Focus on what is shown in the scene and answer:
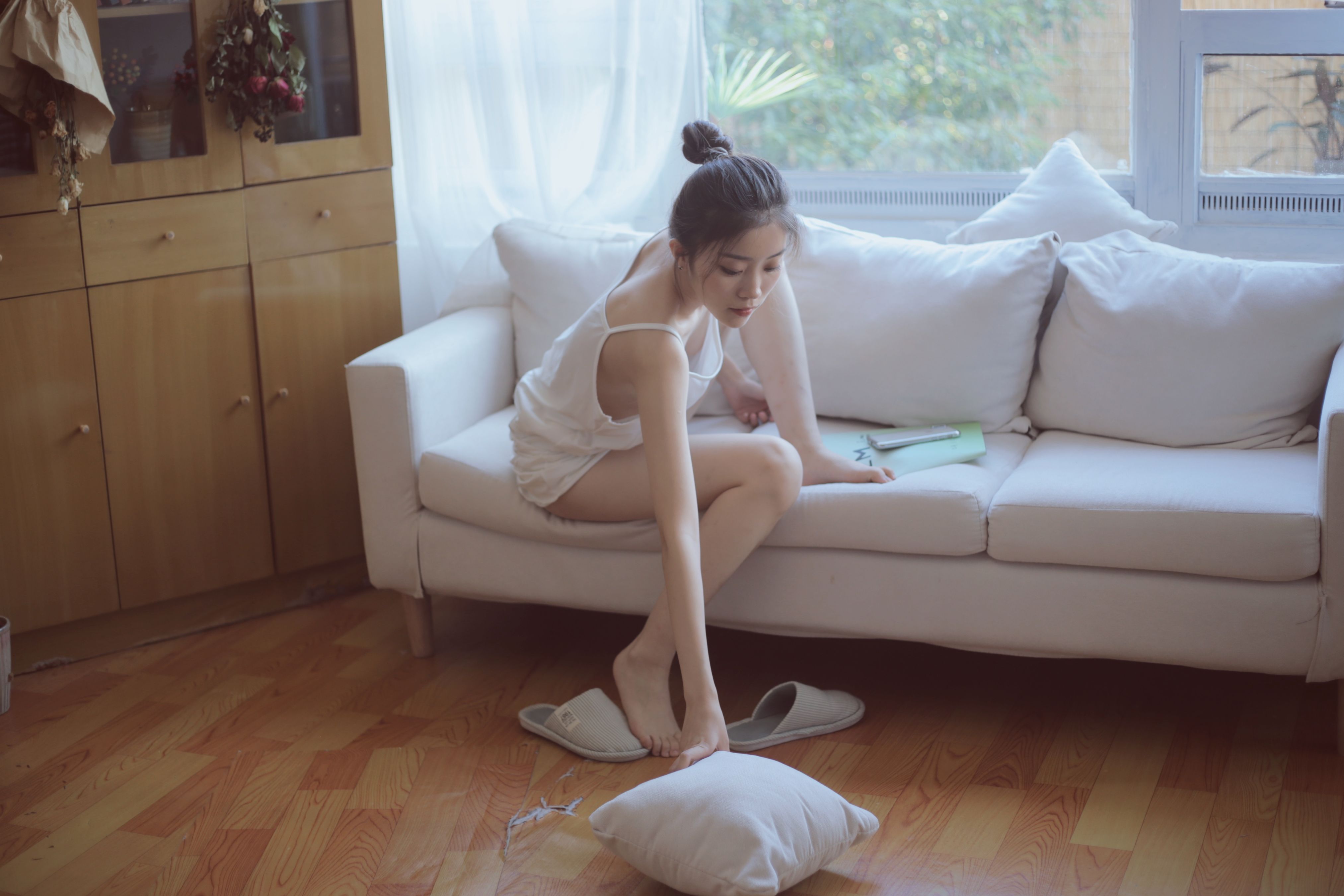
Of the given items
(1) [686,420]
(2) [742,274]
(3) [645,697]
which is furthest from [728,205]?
(3) [645,697]

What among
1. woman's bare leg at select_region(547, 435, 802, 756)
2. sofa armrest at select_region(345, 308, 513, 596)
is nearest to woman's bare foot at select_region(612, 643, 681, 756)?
woman's bare leg at select_region(547, 435, 802, 756)

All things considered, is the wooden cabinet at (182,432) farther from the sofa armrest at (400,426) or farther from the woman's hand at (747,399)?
the woman's hand at (747,399)

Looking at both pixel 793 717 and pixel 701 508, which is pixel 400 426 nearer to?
pixel 701 508

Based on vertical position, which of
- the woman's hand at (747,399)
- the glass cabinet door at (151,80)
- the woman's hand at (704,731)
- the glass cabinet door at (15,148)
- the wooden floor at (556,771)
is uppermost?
the glass cabinet door at (151,80)

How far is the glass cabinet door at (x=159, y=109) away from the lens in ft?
8.13

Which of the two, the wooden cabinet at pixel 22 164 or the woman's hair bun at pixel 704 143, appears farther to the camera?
the wooden cabinet at pixel 22 164

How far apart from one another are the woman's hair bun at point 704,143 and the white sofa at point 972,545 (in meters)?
0.57

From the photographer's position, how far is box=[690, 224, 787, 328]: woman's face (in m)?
1.92

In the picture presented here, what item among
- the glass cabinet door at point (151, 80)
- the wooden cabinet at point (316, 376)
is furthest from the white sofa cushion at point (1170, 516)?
the glass cabinet door at point (151, 80)

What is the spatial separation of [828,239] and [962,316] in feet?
1.13

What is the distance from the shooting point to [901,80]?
300 cm

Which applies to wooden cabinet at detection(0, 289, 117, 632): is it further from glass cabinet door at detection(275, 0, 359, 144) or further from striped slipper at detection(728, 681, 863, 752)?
striped slipper at detection(728, 681, 863, 752)

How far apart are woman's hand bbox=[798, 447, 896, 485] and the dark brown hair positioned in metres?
0.42

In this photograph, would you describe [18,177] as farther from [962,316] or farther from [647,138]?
[962,316]
